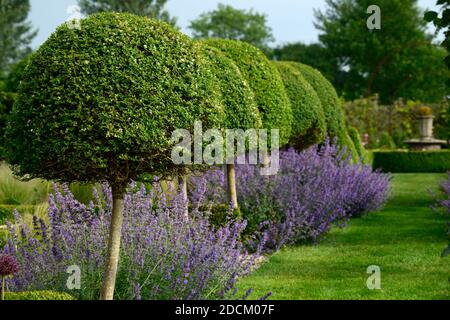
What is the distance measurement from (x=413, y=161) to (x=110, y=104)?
17.7m

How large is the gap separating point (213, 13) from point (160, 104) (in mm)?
49961

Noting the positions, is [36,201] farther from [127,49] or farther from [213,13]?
[213,13]

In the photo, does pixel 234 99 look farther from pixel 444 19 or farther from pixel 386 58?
pixel 386 58

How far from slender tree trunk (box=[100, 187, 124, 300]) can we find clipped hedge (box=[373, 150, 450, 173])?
16926mm

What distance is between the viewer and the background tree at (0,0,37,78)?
125ft

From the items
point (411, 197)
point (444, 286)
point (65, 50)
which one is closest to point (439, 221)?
point (411, 197)

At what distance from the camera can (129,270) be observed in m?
5.14

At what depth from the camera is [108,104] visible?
14.4ft

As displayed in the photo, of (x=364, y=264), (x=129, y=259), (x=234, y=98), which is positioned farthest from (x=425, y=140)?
(x=129, y=259)

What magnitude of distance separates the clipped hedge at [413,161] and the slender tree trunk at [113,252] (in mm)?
16926

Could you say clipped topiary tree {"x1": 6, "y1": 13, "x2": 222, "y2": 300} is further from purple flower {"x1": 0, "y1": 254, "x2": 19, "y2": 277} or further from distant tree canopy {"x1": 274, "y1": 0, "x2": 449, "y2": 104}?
distant tree canopy {"x1": 274, "y1": 0, "x2": 449, "y2": 104}

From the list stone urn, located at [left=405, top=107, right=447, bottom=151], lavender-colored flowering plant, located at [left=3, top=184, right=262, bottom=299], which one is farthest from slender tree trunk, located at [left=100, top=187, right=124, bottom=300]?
stone urn, located at [left=405, top=107, right=447, bottom=151]

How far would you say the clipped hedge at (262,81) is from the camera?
28.6 ft

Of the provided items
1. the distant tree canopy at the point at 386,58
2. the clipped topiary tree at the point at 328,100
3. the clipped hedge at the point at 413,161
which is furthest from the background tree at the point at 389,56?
the clipped topiary tree at the point at 328,100
